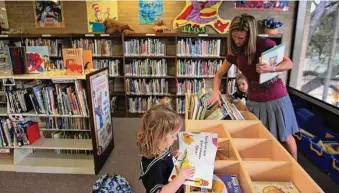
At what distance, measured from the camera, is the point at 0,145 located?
2.63 metres

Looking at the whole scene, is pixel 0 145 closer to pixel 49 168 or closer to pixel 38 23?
pixel 49 168

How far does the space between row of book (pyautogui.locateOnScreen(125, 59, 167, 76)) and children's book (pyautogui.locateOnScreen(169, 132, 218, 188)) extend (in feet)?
10.7

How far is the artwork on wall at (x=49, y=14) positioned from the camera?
459 cm

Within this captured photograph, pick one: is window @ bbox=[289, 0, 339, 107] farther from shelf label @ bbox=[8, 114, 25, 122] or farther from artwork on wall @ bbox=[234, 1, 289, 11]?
shelf label @ bbox=[8, 114, 25, 122]

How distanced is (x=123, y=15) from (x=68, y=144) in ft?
9.41

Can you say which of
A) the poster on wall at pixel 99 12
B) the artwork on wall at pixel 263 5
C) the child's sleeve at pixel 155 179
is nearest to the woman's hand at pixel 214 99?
the child's sleeve at pixel 155 179

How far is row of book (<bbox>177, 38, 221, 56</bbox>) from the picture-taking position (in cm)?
424

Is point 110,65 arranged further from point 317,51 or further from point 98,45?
point 317,51

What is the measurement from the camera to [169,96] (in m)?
4.57

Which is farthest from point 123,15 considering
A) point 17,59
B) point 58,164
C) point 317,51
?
point 317,51

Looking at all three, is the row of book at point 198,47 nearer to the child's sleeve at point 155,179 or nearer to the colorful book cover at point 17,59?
the colorful book cover at point 17,59

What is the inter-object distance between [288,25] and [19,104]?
450 cm

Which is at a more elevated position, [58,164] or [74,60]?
[74,60]

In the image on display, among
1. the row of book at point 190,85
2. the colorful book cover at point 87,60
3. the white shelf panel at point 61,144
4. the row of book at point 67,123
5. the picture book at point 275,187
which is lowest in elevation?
the white shelf panel at point 61,144
